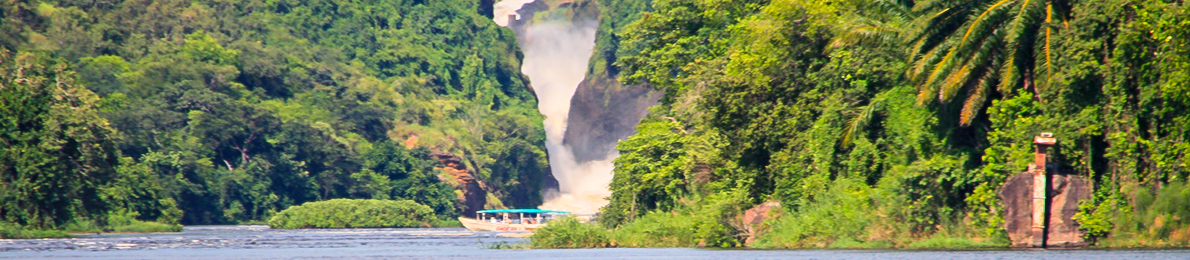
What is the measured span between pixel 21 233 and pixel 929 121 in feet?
158

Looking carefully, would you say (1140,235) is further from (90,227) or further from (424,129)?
(424,129)

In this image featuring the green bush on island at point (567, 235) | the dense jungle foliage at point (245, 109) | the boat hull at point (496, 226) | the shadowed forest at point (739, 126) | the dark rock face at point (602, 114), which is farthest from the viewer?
the dark rock face at point (602, 114)

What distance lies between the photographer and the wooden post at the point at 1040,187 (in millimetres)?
33125

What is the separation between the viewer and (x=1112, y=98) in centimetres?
3362

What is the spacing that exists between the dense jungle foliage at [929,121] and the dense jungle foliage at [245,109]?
36.2 metres

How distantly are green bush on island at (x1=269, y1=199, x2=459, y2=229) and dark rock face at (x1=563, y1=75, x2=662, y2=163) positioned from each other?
2387 inches

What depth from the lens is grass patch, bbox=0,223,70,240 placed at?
68.2m

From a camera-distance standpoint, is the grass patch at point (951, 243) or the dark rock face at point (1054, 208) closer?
the dark rock face at point (1054, 208)

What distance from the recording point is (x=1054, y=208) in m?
34.3

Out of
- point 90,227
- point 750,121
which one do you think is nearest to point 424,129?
point 90,227

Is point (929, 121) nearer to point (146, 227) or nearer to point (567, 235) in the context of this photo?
point (567, 235)

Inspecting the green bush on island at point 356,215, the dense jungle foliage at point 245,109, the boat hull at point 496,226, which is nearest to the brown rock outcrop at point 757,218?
the dense jungle foliage at point 245,109

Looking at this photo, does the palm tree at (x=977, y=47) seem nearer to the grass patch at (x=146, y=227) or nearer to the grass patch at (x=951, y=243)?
the grass patch at (x=951, y=243)

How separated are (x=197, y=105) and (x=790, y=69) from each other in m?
87.2
